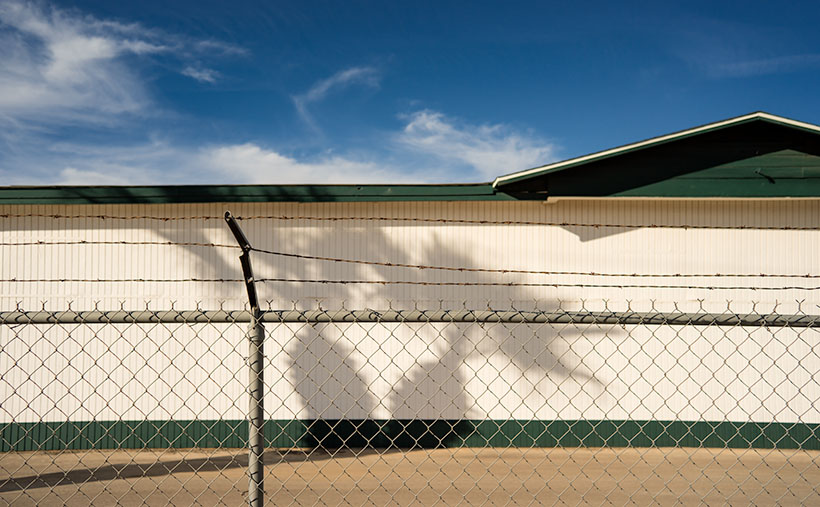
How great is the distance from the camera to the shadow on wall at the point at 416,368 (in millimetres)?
7828

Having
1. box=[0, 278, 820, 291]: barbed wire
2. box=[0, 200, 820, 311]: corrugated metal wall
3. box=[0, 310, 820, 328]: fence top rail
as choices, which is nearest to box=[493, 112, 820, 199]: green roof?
box=[0, 200, 820, 311]: corrugated metal wall

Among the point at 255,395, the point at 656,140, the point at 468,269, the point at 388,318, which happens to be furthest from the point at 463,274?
the point at 255,395

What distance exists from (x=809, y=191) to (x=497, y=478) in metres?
5.38

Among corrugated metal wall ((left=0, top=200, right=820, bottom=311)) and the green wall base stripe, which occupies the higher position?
corrugated metal wall ((left=0, top=200, right=820, bottom=311))

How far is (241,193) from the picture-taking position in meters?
7.84

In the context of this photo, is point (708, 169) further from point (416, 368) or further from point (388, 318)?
point (388, 318)

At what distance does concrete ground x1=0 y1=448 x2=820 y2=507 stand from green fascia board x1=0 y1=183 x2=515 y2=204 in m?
3.24

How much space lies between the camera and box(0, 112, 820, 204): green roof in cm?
762

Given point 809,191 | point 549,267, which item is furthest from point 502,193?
point 809,191

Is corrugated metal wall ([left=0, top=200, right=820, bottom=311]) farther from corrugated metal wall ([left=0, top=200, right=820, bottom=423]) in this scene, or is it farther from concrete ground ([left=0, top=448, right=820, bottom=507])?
concrete ground ([left=0, top=448, right=820, bottom=507])

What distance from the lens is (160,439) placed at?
309 inches

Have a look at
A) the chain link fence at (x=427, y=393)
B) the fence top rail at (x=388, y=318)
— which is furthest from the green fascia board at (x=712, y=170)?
the fence top rail at (x=388, y=318)

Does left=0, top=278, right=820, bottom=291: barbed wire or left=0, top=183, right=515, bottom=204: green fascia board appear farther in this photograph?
left=0, top=278, right=820, bottom=291: barbed wire

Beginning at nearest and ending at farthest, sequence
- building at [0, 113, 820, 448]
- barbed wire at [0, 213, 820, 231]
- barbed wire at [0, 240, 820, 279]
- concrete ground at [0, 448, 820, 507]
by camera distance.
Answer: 1. concrete ground at [0, 448, 820, 507]
2. building at [0, 113, 820, 448]
3. barbed wire at [0, 240, 820, 279]
4. barbed wire at [0, 213, 820, 231]
